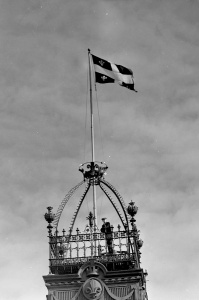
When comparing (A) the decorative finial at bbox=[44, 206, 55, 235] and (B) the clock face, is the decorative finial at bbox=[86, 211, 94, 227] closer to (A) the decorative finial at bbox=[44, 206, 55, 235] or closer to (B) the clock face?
(A) the decorative finial at bbox=[44, 206, 55, 235]

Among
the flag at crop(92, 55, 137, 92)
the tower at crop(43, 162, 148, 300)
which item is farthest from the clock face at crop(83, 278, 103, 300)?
the flag at crop(92, 55, 137, 92)

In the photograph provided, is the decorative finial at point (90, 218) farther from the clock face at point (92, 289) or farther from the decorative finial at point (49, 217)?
the clock face at point (92, 289)

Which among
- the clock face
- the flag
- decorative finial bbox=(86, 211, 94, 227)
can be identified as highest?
the flag

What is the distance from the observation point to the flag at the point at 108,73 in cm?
3350

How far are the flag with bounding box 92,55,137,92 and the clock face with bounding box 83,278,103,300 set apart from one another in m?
11.5

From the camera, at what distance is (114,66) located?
3372 centimetres

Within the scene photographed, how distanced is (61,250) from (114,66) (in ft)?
36.3

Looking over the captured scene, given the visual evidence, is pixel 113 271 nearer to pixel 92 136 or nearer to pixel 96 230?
pixel 96 230

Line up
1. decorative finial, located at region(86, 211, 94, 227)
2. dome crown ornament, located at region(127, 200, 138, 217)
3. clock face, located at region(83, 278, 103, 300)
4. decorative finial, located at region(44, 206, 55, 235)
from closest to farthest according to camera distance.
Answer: clock face, located at region(83, 278, 103, 300)
dome crown ornament, located at region(127, 200, 138, 217)
decorative finial, located at region(44, 206, 55, 235)
decorative finial, located at region(86, 211, 94, 227)

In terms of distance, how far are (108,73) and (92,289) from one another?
12.4 m

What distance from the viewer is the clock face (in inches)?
1096

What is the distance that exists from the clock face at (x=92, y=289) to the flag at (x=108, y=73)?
11545 mm

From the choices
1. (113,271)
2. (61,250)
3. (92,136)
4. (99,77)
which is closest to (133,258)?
(113,271)

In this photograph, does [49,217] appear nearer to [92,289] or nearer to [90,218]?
[90,218]
